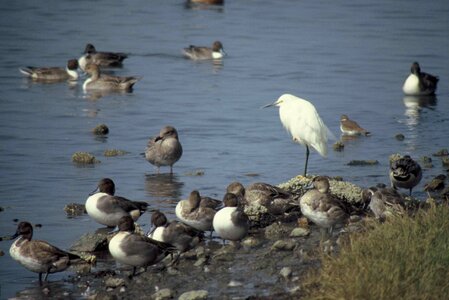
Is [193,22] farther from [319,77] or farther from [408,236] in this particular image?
[408,236]

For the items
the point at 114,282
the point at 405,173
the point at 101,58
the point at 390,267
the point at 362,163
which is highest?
the point at 390,267

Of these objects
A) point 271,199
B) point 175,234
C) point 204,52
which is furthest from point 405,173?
point 204,52

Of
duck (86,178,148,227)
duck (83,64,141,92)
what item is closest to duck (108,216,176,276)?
duck (86,178,148,227)

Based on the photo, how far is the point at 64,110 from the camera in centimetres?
2531

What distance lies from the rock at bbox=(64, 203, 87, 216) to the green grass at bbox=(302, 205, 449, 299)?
18.1 feet

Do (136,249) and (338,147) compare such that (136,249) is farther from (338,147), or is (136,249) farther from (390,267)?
(338,147)

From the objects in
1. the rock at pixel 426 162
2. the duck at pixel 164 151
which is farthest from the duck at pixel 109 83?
the rock at pixel 426 162

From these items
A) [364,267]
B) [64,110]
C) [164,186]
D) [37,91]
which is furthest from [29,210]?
[37,91]

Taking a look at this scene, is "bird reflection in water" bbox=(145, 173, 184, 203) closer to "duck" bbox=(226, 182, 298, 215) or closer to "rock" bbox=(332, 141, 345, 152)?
"duck" bbox=(226, 182, 298, 215)

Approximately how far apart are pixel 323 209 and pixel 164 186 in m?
5.16

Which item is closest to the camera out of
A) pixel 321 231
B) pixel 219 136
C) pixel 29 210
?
pixel 321 231

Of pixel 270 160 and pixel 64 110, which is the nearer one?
pixel 270 160

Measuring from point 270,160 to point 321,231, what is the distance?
627 cm

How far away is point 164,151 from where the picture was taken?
61.6 ft
